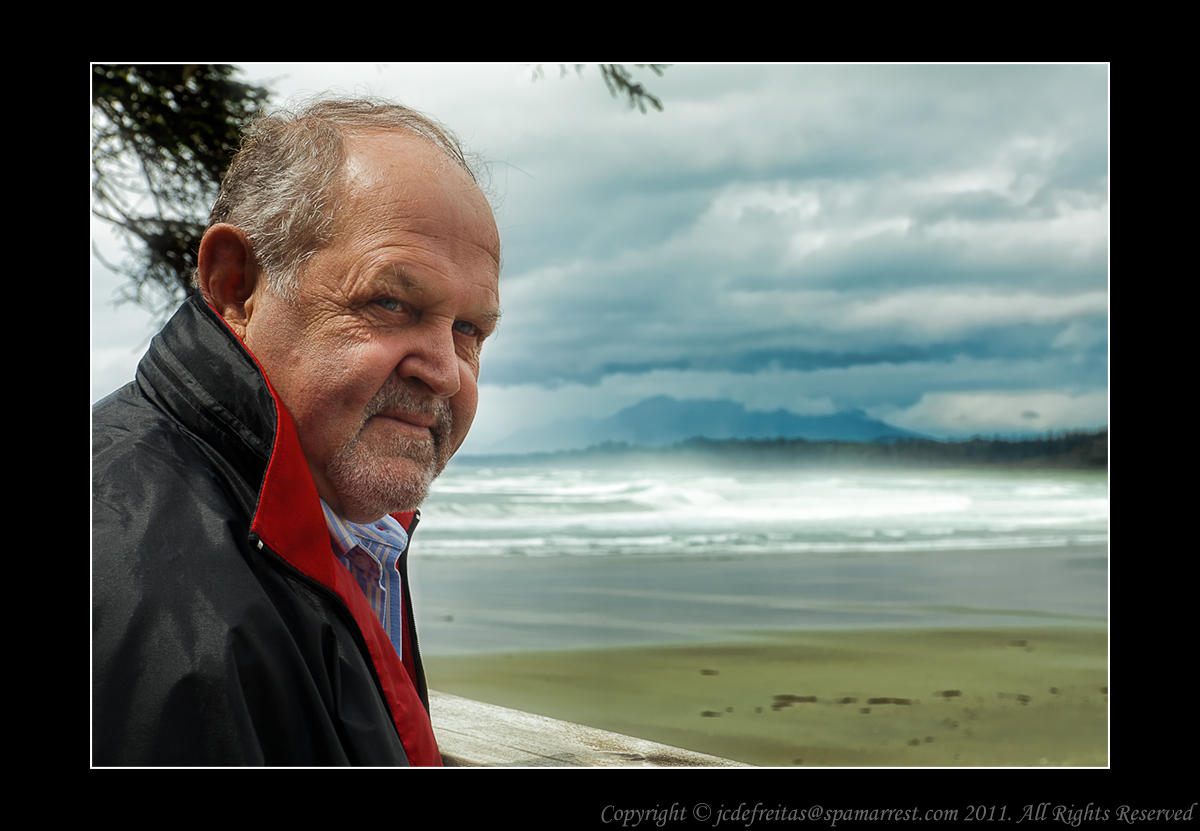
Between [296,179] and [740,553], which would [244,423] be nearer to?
[296,179]

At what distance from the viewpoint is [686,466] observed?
13.1 metres

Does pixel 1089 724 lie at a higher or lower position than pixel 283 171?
lower

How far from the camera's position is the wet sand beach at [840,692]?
16.0ft

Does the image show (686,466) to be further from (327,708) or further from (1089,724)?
(327,708)

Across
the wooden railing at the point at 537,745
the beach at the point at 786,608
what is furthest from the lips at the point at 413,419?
the beach at the point at 786,608

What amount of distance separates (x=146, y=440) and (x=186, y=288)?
2750 millimetres

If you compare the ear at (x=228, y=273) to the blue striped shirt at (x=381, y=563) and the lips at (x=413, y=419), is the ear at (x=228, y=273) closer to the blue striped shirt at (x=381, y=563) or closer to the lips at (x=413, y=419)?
the lips at (x=413, y=419)

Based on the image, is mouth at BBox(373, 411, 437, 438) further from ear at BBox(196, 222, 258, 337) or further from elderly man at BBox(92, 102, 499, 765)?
ear at BBox(196, 222, 258, 337)

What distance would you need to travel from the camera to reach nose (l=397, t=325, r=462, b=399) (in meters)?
1.53

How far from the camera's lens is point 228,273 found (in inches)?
60.4

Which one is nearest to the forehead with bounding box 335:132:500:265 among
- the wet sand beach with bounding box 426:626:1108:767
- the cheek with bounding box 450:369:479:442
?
the cheek with bounding box 450:369:479:442

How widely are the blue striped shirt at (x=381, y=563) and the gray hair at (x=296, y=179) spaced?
0.45 meters
